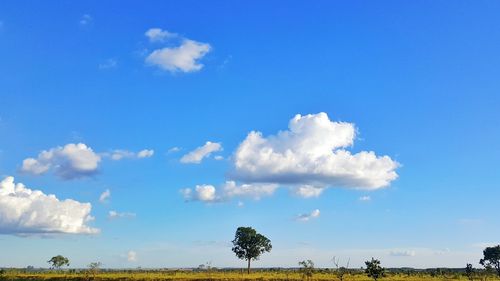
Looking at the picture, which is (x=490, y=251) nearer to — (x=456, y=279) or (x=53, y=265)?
(x=456, y=279)

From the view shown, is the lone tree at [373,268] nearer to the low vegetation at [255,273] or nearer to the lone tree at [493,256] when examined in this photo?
the low vegetation at [255,273]

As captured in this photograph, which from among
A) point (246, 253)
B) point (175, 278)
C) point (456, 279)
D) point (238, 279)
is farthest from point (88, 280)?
point (456, 279)

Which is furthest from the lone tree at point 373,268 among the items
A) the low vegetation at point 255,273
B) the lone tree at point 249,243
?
the lone tree at point 249,243

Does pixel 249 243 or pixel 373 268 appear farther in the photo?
pixel 249 243

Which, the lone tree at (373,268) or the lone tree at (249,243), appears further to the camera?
Answer: the lone tree at (249,243)

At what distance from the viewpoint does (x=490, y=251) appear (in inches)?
6629

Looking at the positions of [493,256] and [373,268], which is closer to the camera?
[373,268]

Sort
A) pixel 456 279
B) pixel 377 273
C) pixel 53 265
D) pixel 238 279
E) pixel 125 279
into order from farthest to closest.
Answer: pixel 53 265
pixel 456 279
pixel 125 279
pixel 238 279
pixel 377 273

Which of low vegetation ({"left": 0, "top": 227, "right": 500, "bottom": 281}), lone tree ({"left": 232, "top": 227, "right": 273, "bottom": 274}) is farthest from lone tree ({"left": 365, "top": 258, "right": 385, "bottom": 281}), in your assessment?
lone tree ({"left": 232, "top": 227, "right": 273, "bottom": 274})

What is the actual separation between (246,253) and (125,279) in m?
45.3

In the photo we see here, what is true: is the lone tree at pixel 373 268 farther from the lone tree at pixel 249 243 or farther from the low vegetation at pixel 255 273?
the lone tree at pixel 249 243

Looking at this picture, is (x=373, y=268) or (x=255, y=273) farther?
(x=255, y=273)

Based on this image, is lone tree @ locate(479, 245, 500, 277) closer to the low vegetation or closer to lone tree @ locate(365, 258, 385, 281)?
the low vegetation

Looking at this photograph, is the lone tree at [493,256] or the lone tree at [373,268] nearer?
the lone tree at [373,268]
